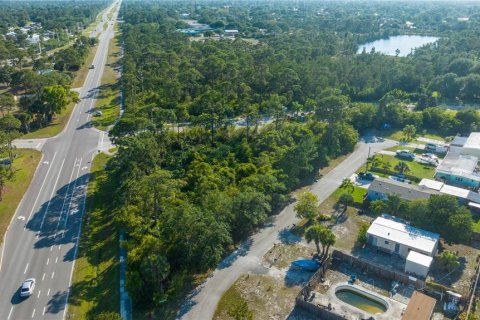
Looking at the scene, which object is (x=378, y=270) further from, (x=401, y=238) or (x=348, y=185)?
(x=348, y=185)

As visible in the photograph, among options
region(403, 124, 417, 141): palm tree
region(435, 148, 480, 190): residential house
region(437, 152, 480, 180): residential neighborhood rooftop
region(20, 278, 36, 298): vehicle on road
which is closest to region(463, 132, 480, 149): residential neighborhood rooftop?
region(435, 148, 480, 190): residential house

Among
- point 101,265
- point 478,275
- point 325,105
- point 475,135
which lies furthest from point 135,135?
point 475,135

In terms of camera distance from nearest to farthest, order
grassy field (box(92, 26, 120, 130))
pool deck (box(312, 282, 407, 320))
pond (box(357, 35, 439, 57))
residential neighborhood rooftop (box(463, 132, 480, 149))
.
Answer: pool deck (box(312, 282, 407, 320)) < residential neighborhood rooftop (box(463, 132, 480, 149)) < grassy field (box(92, 26, 120, 130)) < pond (box(357, 35, 439, 57))

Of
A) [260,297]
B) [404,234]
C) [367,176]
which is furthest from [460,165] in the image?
[260,297]

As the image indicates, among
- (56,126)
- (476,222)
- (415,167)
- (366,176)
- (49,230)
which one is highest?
(49,230)

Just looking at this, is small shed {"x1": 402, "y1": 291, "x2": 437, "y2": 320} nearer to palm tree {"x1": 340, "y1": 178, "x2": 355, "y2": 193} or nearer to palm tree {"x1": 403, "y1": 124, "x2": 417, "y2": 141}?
palm tree {"x1": 340, "y1": 178, "x2": 355, "y2": 193}

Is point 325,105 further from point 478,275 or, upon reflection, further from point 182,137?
point 478,275
